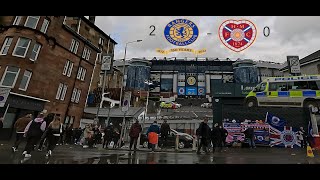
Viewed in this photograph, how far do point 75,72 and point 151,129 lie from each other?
53.3 feet

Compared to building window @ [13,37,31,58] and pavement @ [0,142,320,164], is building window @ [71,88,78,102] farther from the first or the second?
A: pavement @ [0,142,320,164]

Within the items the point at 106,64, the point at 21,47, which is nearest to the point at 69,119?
the point at 21,47

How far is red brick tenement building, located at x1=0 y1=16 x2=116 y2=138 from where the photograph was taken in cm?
1825

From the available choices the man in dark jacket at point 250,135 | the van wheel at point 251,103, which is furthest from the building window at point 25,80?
Answer: the van wheel at point 251,103

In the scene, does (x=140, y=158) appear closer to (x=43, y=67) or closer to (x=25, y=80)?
(x=25, y=80)

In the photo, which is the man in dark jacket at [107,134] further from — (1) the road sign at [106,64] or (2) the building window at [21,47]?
(2) the building window at [21,47]

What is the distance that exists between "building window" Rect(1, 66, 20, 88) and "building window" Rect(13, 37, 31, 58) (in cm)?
126

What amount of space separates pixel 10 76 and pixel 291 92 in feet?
68.2

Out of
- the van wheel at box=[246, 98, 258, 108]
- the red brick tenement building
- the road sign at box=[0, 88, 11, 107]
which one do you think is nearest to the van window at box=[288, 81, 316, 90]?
the van wheel at box=[246, 98, 258, 108]

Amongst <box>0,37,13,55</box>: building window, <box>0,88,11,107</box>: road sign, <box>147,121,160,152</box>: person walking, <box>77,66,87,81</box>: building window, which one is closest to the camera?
<box>0,88,11,107</box>: road sign

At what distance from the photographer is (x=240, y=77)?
60156mm

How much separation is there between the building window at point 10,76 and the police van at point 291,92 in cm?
1877
